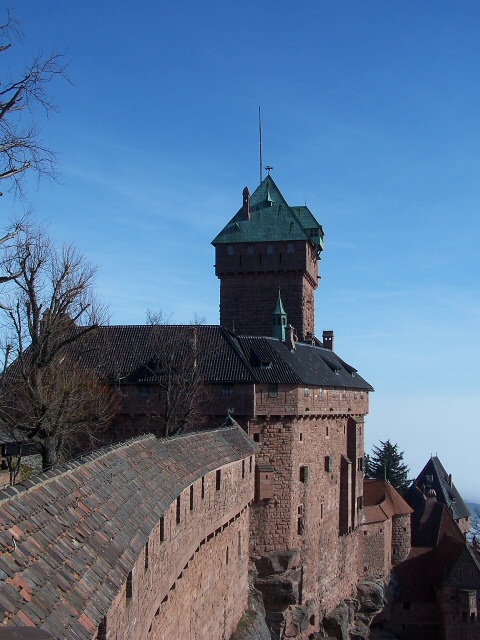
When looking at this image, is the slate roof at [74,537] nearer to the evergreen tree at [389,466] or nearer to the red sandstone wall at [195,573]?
the red sandstone wall at [195,573]

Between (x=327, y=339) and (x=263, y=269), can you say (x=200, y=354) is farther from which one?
(x=327, y=339)

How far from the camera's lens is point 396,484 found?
65.8 meters

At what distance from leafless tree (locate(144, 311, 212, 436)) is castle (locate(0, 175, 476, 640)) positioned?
0.09 m

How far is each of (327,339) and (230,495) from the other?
86.9ft

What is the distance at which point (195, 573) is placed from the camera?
1495 cm

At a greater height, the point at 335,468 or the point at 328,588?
the point at 335,468

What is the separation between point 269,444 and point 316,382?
13.0 ft

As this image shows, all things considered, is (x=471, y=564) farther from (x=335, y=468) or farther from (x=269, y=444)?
(x=269, y=444)

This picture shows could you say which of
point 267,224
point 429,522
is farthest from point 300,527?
point 429,522

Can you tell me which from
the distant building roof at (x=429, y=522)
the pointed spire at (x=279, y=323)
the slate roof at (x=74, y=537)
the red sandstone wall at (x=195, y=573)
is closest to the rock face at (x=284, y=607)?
the red sandstone wall at (x=195, y=573)

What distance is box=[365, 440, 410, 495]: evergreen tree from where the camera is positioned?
2625 inches

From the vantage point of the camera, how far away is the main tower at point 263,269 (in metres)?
42.8

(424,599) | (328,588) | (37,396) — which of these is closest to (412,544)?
(424,599)

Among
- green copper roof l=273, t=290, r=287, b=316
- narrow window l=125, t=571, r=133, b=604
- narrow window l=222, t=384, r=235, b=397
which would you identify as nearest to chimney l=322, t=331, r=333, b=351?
green copper roof l=273, t=290, r=287, b=316
